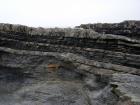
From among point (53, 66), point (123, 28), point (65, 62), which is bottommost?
point (53, 66)

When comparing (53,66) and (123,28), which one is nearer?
(53,66)

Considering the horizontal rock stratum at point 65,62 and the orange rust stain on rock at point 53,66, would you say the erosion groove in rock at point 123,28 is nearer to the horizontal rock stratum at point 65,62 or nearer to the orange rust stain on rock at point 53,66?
the horizontal rock stratum at point 65,62

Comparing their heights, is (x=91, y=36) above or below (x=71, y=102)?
above

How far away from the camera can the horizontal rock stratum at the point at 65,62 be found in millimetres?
7055

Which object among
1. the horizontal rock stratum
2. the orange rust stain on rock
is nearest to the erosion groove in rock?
the horizontal rock stratum

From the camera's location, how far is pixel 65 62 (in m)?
7.59

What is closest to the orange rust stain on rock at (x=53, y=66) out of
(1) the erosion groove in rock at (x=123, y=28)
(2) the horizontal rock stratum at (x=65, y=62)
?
(2) the horizontal rock stratum at (x=65, y=62)

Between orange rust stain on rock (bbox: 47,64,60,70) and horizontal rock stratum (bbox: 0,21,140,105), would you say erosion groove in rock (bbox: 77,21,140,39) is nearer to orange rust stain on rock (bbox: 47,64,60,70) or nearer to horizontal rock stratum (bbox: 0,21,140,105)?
horizontal rock stratum (bbox: 0,21,140,105)

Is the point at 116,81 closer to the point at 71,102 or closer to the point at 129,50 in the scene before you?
the point at 129,50

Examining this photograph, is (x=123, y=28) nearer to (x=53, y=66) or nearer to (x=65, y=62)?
(x=65, y=62)

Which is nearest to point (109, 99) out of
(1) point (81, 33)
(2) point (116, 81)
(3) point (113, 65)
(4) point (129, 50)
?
(2) point (116, 81)

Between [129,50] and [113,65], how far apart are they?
2.05 ft

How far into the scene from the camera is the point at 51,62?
777 cm

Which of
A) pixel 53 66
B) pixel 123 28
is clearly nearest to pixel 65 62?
pixel 53 66
